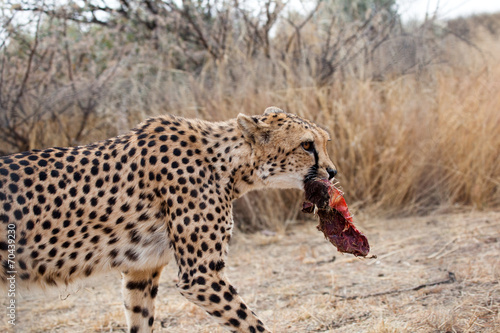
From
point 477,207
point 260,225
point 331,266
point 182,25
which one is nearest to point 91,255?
point 331,266

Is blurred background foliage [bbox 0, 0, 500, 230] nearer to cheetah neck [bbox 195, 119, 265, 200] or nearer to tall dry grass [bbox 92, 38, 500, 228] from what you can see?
tall dry grass [bbox 92, 38, 500, 228]

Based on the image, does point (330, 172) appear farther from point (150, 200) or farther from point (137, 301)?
point (137, 301)

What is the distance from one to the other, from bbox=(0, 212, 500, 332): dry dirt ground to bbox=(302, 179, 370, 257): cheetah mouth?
1.44 ft

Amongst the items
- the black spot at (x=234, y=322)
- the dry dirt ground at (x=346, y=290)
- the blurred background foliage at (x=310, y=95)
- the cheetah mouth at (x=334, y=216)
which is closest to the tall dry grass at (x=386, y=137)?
the blurred background foliage at (x=310, y=95)

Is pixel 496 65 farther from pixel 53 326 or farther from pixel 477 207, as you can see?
pixel 53 326

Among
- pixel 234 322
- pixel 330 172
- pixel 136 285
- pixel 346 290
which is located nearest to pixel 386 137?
pixel 346 290

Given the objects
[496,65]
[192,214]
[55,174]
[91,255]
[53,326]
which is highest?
[496,65]

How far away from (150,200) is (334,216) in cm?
89

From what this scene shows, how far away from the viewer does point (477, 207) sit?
492 centimetres

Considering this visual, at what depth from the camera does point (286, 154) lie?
2.50 meters

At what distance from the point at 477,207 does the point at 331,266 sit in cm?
182

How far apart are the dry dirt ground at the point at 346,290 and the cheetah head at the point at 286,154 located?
83 centimetres

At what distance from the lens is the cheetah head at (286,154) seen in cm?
249

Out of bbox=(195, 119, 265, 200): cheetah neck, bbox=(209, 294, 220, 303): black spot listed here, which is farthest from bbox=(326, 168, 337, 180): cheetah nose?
bbox=(209, 294, 220, 303): black spot
